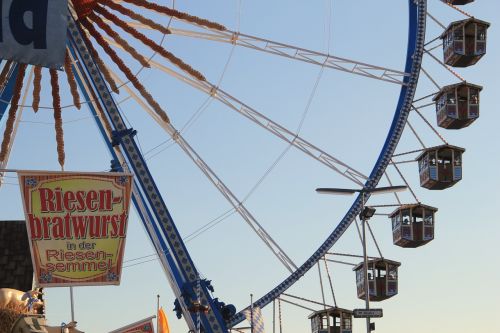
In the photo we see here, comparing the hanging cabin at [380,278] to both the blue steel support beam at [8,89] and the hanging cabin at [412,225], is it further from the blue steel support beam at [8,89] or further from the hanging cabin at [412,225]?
the blue steel support beam at [8,89]

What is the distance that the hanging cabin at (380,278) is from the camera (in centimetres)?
3491

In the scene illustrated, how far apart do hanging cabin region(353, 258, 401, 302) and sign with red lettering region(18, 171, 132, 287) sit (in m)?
17.2

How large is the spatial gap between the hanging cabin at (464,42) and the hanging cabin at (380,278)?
6.68 metres

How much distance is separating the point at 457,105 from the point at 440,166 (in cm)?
198

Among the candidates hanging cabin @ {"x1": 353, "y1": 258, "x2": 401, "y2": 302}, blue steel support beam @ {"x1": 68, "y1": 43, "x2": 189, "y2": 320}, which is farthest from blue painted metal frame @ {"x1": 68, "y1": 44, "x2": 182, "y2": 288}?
hanging cabin @ {"x1": 353, "y1": 258, "x2": 401, "y2": 302}

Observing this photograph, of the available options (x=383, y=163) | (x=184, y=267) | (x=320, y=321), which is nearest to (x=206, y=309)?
(x=184, y=267)

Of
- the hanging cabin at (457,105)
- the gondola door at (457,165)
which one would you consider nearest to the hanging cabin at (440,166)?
the gondola door at (457,165)

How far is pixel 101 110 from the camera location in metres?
24.3

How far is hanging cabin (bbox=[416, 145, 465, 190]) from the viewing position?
34344mm

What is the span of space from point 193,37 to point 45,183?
9559mm

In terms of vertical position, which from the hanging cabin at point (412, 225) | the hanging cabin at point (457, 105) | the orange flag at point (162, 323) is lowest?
the orange flag at point (162, 323)

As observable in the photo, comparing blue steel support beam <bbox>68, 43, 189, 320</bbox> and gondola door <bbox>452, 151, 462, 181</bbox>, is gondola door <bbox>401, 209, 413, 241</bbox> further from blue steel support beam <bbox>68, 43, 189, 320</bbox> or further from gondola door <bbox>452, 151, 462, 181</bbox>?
blue steel support beam <bbox>68, 43, 189, 320</bbox>

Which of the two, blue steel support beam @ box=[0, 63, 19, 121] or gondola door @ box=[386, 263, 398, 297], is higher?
blue steel support beam @ box=[0, 63, 19, 121]

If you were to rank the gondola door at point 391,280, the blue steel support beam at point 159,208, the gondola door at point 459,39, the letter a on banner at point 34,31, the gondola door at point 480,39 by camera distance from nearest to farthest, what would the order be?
the letter a on banner at point 34,31 → the blue steel support beam at point 159,208 → the gondola door at point 459,39 → the gondola door at point 391,280 → the gondola door at point 480,39
